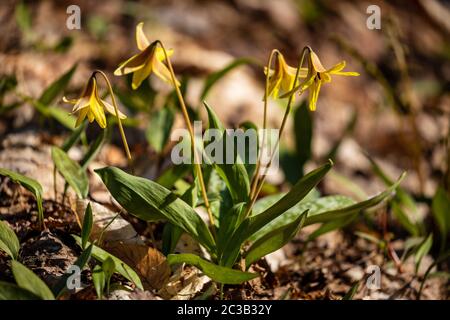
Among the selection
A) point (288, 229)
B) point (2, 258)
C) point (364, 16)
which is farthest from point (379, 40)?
point (2, 258)

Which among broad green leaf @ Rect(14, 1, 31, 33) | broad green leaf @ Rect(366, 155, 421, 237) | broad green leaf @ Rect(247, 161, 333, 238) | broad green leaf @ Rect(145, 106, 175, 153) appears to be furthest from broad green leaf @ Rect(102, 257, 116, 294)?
broad green leaf @ Rect(14, 1, 31, 33)

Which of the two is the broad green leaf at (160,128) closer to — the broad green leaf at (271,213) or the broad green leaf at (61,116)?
the broad green leaf at (61,116)

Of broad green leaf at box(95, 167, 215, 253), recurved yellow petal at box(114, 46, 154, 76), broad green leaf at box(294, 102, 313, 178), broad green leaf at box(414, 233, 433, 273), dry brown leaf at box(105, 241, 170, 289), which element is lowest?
broad green leaf at box(414, 233, 433, 273)

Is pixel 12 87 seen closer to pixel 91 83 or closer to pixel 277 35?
pixel 91 83

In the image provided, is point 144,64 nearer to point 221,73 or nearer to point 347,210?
point 347,210

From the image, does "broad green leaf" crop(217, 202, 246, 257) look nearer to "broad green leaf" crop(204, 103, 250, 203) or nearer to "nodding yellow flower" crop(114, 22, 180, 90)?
"broad green leaf" crop(204, 103, 250, 203)

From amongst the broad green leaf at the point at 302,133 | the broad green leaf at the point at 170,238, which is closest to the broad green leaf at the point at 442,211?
the broad green leaf at the point at 302,133
